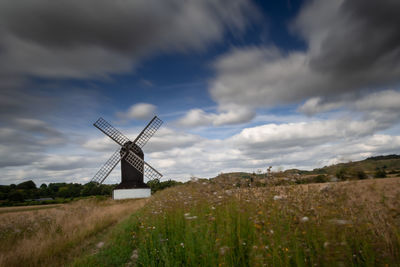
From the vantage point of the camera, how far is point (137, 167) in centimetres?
3353

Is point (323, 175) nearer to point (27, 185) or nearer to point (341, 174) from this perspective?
point (341, 174)

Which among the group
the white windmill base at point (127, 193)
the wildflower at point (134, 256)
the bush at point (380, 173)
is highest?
the bush at point (380, 173)

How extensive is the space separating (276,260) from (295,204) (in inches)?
33.5

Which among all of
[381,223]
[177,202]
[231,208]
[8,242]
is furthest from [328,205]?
[8,242]

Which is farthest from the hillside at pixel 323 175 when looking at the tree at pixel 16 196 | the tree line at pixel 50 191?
the tree at pixel 16 196

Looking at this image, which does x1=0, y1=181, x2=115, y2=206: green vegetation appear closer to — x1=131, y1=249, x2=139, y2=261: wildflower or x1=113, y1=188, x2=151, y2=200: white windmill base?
x1=113, y1=188, x2=151, y2=200: white windmill base

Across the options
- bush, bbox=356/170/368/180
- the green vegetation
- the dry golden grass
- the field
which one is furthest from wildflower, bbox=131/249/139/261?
the green vegetation

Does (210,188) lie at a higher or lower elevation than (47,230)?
higher

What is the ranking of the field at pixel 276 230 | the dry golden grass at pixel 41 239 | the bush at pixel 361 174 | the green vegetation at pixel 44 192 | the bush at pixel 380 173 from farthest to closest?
the green vegetation at pixel 44 192 → the dry golden grass at pixel 41 239 → the bush at pixel 380 173 → the bush at pixel 361 174 → the field at pixel 276 230

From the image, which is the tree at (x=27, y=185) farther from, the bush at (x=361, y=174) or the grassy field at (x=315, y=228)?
the bush at (x=361, y=174)

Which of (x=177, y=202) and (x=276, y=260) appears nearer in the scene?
(x=276, y=260)

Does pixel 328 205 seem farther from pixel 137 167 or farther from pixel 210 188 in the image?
pixel 137 167

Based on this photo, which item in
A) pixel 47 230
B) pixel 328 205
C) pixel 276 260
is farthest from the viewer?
pixel 47 230

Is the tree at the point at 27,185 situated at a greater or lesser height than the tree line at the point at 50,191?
greater
